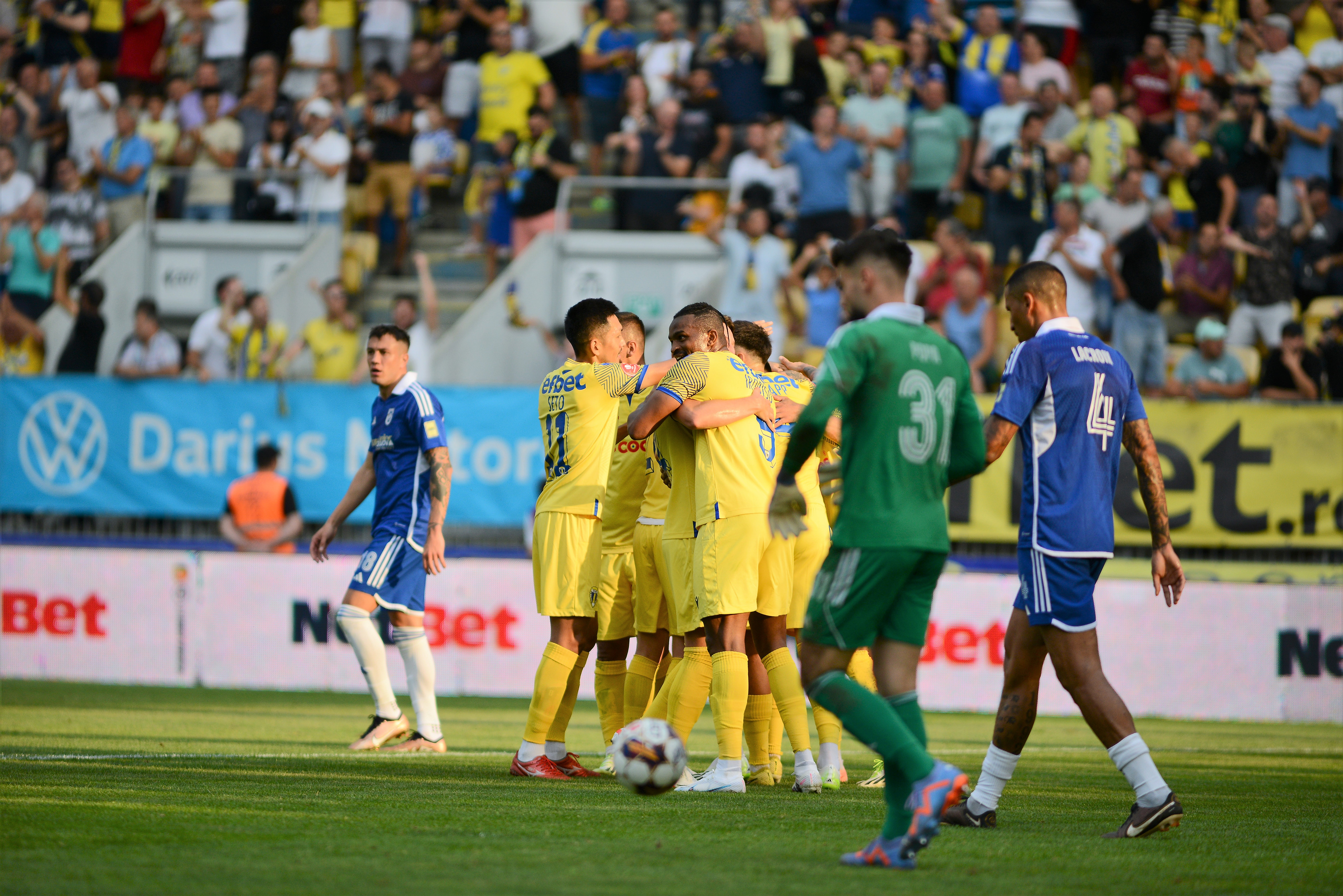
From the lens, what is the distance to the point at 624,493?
8836 mm

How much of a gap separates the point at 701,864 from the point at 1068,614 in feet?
7.05

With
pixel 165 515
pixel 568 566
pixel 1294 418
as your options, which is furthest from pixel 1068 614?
pixel 165 515

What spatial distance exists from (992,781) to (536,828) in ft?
6.96

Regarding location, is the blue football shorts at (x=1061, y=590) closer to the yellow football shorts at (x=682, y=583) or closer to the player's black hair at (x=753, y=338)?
the yellow football shorts at (x=682, y=583)

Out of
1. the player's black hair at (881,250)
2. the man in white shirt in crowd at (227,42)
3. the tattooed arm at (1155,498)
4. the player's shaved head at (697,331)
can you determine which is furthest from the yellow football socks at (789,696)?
the man in white shirt in crowd at (227,42)

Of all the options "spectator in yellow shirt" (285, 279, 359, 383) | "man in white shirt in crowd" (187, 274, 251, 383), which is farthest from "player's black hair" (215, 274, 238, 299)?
"spectator in yellow shirt" (285, 279, 359, 383)

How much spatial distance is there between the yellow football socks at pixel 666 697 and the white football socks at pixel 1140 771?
230 cm

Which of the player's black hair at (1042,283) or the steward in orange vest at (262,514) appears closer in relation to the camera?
the player's black hair at (1042,283)

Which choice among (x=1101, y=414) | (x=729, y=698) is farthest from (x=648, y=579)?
(x=1101, y=414)

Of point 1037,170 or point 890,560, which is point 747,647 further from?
point 1037,170

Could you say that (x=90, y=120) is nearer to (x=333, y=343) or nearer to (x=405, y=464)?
(x=333, y=343)

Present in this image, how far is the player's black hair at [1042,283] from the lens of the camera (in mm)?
6988

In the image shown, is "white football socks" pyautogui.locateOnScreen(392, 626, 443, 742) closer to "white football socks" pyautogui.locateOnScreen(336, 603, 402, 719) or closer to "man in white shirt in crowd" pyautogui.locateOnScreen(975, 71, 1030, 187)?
"white football socks" pyautogui.locateOnScreen(336, 603, 402, 719)

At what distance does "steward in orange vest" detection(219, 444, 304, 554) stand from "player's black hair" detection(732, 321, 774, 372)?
8.01 metres
